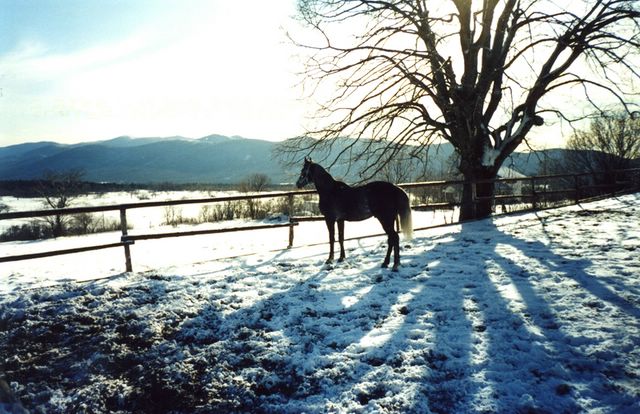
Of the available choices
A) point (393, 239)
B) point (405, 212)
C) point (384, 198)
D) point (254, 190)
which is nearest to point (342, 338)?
point (393, 239)

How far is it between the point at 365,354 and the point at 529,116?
11.1 metres

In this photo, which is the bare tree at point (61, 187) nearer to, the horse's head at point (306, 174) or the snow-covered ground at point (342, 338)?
the snow-covered ground at point (342, 338)

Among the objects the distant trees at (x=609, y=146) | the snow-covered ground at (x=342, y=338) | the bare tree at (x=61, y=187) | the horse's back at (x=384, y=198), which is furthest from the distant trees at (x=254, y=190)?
the distant trees at (x=609, y=146)

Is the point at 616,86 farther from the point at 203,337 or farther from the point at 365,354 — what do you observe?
the point at 203,337

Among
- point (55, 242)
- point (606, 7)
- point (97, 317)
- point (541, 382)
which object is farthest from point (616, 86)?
point (55, 242)

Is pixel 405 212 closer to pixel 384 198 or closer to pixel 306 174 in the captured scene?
pixel 384 198

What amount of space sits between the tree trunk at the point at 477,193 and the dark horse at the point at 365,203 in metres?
5.98

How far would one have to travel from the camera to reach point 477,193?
40.9 ft

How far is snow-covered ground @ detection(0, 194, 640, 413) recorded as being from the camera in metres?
3.01

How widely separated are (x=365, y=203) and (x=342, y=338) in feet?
10.5

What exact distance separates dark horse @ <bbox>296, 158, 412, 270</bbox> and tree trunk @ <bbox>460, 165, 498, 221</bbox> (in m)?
5.98

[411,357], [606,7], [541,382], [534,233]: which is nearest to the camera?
[541,382]

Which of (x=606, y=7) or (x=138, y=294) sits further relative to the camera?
(x=606, y=7)

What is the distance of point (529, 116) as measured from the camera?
11406 mm
